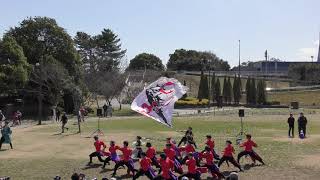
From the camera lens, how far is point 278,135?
4025 centimetres

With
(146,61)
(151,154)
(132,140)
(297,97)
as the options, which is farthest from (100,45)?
(151,154)

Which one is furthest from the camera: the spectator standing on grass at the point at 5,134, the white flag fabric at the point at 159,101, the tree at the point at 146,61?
the tree at the point at 146,61

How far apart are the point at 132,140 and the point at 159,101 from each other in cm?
1253

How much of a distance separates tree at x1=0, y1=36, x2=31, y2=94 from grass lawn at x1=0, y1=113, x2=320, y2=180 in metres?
18.6

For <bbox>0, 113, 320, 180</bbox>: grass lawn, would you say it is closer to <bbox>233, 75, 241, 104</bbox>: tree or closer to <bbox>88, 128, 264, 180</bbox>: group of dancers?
<bbox>88, 128, 264, 180</bbox>: group of dancers

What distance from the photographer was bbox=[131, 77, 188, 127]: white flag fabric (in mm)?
25031

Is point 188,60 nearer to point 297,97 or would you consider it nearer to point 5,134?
point 297,97

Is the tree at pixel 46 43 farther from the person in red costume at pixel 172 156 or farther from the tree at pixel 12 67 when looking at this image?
the person in red costume at pixel 172 156

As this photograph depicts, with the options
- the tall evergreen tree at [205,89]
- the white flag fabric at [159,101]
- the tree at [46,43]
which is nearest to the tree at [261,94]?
the tall evergreen tree at [205,89]

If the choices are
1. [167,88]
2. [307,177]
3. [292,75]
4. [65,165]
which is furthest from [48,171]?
[292,75]

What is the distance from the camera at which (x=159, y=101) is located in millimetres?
25516

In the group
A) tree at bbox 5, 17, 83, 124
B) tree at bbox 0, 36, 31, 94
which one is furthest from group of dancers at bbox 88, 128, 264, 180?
tree at bbox 5, 17, 83, 124

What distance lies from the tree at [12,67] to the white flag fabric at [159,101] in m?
41.2

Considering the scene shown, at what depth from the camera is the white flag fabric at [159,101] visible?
25031 millimetres
